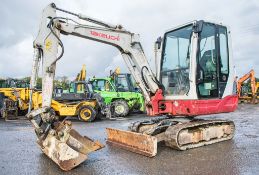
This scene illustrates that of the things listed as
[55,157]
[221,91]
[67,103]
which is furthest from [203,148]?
[67,103]

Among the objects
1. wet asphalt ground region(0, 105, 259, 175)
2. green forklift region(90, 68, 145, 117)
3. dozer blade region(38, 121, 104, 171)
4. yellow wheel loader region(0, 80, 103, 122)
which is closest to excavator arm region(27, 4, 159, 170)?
dozer blade region(38, 121, 104, 171)

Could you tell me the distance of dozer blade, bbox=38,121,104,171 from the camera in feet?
18.3

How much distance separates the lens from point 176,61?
8.12 m

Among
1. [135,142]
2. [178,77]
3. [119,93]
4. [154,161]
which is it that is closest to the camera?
[154,161]

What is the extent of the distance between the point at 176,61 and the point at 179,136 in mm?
2075

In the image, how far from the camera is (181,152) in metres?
7.08

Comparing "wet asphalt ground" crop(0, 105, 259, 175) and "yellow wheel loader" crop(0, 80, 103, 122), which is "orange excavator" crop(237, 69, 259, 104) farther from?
"wet asphalt ground" crop(0, 105, 259, 175)

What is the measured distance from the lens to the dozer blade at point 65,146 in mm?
5570

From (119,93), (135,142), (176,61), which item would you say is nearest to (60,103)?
(119,93)

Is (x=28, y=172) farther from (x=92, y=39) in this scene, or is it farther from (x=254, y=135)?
(x=254, y=135)

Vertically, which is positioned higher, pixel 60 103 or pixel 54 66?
Answer: pixel 54 66

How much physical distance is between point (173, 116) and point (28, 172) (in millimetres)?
4114

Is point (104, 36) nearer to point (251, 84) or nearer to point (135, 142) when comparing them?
point (135, 142)

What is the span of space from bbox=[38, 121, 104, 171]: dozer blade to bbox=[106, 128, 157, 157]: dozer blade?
975mm
